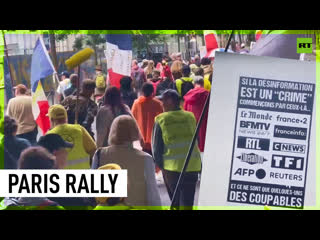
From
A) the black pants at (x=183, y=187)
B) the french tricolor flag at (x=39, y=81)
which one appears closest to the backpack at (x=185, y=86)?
the black pants at (x=183, y=187)

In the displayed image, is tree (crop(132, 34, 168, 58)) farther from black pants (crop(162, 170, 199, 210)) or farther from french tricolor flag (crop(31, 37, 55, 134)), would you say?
black pants (crop(162, 170, 199, 210))

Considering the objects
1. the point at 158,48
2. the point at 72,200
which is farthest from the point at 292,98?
the point at 72,200

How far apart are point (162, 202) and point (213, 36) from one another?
4.42 ft

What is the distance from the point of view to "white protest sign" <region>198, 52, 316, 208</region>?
21.6 ft

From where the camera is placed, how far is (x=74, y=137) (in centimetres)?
670

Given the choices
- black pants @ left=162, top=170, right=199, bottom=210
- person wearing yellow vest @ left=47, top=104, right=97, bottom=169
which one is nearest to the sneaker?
black pants @ left=162, top=170, right=199, bottom=210

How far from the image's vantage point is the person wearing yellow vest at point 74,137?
666cm

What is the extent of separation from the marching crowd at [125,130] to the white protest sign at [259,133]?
0.15 metres

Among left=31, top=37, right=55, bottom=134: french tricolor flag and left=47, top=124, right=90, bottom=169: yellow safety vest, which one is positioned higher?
left=31, top=37, right=55, bottom=134: french tricolor flag

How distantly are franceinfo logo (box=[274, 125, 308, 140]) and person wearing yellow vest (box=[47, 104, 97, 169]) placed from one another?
1.42m

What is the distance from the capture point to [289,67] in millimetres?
6598

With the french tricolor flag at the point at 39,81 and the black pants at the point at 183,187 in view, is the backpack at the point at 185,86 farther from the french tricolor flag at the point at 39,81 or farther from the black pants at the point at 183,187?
the french tricolor flag at the point at 39,81
